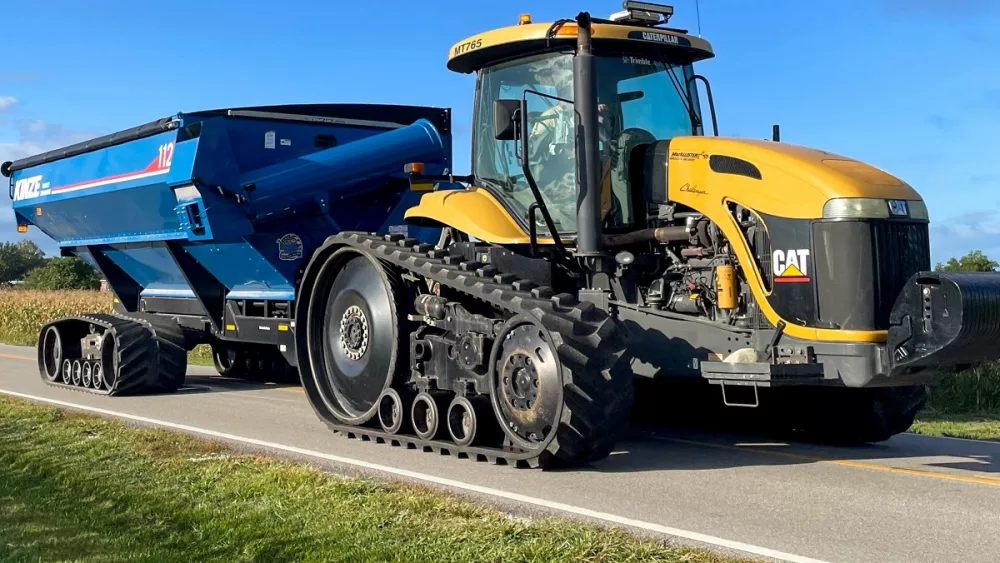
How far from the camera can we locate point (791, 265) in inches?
289

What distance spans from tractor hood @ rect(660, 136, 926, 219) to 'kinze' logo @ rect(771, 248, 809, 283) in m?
0.26

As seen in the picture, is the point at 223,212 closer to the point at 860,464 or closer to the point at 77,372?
the point at 77,372

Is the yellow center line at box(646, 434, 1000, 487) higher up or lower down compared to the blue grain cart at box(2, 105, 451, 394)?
lower down

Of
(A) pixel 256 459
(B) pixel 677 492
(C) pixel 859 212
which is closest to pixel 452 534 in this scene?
(B) pixel 677 492

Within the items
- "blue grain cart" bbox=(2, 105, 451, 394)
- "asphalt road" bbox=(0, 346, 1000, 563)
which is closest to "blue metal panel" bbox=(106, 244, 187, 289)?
"blue grain cart" bbox=(2, 105, 451, 394)

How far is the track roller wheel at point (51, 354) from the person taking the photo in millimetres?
14437

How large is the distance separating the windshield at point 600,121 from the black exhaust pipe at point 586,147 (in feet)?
0.57

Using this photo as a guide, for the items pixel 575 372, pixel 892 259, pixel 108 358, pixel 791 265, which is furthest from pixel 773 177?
pixel 108 358

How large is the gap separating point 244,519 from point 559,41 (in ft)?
14.4

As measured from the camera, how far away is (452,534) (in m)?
5.56

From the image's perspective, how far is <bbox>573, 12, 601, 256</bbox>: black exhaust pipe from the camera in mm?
7953

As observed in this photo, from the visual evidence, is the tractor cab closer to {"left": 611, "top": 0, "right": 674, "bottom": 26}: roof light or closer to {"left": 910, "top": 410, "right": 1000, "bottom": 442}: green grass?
{"left": 611, "top": 0, "right": 674, "bottom": 26}: roof light

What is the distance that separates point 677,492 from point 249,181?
6.61 meters

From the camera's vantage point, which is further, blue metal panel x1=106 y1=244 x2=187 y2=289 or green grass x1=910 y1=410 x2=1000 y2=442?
blue metal panel x1=106 y1=244 x2=187 y2=289
